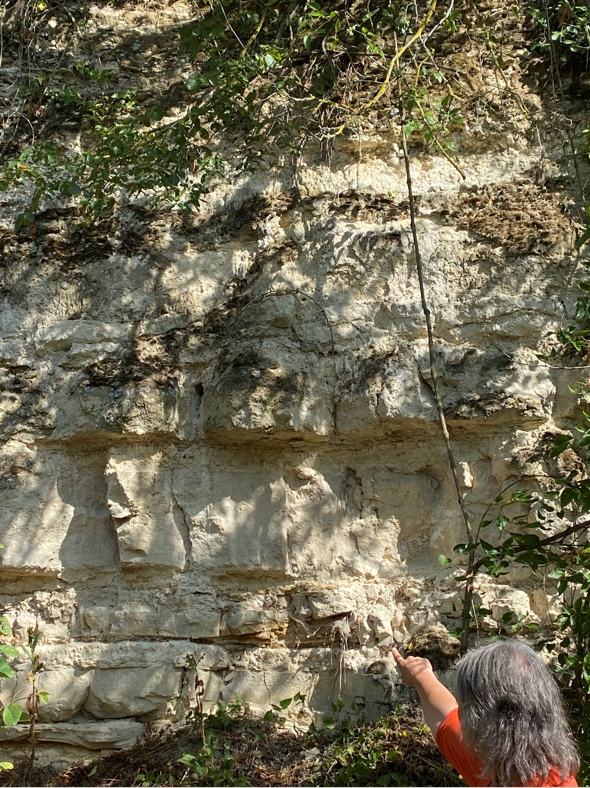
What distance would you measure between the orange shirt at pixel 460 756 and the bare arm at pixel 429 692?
0.04m

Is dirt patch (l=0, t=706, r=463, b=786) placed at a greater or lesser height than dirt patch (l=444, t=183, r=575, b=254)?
lesser

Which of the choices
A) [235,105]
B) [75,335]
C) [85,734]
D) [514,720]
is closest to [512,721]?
[514,720]

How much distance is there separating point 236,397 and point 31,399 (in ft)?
3.32

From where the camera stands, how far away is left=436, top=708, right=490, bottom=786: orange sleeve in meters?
1.69

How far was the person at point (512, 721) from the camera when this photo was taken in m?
1.59

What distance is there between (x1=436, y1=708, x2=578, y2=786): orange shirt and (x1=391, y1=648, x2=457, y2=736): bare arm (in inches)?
1.5

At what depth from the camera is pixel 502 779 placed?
159 centimetres

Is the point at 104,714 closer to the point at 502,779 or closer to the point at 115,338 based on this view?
the point at 115,338

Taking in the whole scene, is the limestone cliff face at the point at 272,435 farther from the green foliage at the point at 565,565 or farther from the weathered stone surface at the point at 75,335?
the green foliage at the point at 565,565

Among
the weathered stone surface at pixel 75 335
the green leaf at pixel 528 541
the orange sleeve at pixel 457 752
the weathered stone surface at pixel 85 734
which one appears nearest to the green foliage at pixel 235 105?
the weathered stone surface at pixel 75 335


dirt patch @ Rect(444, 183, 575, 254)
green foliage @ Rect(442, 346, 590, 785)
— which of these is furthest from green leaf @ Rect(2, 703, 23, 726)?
dirt patch @ Rect(444, 183, 575, 254)

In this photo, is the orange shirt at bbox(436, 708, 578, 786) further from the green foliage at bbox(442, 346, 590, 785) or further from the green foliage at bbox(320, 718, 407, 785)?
the green foliage at bbox(320, 718, 407, 785)

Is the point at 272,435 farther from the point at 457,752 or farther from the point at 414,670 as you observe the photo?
the point at 457,752

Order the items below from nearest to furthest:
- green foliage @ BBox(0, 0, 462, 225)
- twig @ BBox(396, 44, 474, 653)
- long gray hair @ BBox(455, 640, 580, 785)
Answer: long gray hair @ BBox(455, 640, 580, 785) < twig @ BBox(396, 44, 474, 653) < green foliage @ BBox(0, 0, 462, 225)
